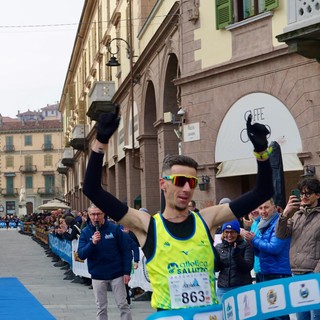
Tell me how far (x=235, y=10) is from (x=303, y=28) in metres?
4.93

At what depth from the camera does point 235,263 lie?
8.63m

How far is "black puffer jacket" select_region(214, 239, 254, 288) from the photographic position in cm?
862

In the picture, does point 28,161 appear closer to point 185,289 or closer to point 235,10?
point 235,10

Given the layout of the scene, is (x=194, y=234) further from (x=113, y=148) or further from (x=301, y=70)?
(x=113, y=148)

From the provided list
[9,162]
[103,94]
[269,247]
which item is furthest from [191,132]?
[9,162]

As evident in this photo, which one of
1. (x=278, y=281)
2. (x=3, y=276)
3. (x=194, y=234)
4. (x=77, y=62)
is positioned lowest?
(x=3, y=276)

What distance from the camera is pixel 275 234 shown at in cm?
841

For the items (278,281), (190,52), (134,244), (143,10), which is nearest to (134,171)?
(143,10)

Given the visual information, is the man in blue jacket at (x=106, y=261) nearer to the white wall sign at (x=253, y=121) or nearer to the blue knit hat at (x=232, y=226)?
the blue knit hat at (x=232, y=226)

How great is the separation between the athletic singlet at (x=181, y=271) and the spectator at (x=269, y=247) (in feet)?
11.9

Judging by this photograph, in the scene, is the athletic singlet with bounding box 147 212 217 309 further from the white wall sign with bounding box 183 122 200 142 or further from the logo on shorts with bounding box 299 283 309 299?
the white wall sign with bounding box 183 122 200 142

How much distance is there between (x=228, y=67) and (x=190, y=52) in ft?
6.82

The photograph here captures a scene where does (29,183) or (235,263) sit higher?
(29,183)


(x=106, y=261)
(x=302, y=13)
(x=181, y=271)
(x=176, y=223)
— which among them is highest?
(x=302, y=13)
